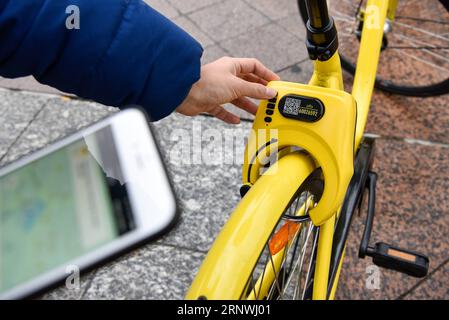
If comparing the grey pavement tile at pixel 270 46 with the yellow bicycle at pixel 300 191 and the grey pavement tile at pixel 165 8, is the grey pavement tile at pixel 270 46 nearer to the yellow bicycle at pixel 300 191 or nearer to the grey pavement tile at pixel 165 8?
the grey pavement tile at pixel 165 8

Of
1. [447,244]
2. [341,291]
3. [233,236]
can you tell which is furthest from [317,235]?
[447,244]

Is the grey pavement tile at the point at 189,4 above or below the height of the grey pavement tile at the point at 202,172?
above

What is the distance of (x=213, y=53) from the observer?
131 inches

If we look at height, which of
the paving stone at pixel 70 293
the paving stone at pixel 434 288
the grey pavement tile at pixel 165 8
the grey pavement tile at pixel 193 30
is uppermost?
the grey pavement tile at pixel 165 8

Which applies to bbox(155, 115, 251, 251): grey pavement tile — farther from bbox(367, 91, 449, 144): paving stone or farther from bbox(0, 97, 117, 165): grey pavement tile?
bbox(367, 91, 449, 144): paving stone

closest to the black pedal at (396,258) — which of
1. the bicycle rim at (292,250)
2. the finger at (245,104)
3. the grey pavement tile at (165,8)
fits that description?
the bicycle rim at (292,250)

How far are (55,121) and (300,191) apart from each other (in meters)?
2.08

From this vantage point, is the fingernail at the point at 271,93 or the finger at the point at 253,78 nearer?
the fingernail at the point at 271,93

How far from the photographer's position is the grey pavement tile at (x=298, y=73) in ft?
10.4

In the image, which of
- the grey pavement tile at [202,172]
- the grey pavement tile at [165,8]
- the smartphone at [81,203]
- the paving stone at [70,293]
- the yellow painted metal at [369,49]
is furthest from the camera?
the grey pavement tile at [165,8]

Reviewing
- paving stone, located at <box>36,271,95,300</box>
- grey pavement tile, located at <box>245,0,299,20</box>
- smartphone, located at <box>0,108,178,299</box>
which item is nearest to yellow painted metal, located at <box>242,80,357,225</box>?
smartphone, located at <box>0,108,178,299</box>

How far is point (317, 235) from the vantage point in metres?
1.51

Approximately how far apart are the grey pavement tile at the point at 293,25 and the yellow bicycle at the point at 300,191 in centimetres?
189
